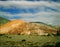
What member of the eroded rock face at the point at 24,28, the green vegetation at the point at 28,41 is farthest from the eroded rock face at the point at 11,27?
the green vegetation at the point at 28,41

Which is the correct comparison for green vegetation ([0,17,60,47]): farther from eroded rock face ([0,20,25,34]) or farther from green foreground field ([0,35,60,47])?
eroded rock face ([0,20,25,34])

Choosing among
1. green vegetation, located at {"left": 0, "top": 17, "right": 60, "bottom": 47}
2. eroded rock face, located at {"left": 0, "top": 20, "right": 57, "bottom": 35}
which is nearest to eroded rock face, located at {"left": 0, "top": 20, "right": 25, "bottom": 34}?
eroded rock face, located at {"left": 0, "top": 20, "right": 57, "bottom": 35}

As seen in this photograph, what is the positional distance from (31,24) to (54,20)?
68 centimetres

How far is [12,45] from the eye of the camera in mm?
5262

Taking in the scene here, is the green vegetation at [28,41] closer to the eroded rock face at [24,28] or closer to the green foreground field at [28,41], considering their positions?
the green foreground field at [28,41]

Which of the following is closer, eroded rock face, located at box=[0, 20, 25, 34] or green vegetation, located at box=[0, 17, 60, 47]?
green vegetation, located at box=[0, 17, 60, 47]

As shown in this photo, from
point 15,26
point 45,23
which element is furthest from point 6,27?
point 45,23

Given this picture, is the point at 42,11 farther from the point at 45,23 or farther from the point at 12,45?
the point at 12,45

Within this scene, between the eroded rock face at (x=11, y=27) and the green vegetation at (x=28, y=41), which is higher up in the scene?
the eroded rock face at (x=11, y=27)

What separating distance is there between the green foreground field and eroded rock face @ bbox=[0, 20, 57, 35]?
0.13 m

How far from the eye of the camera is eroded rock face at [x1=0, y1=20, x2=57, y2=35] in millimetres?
5461

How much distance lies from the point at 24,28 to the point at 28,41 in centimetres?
41

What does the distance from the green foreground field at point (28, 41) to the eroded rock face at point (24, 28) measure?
13cm

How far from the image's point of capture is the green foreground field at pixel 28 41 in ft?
17.3
